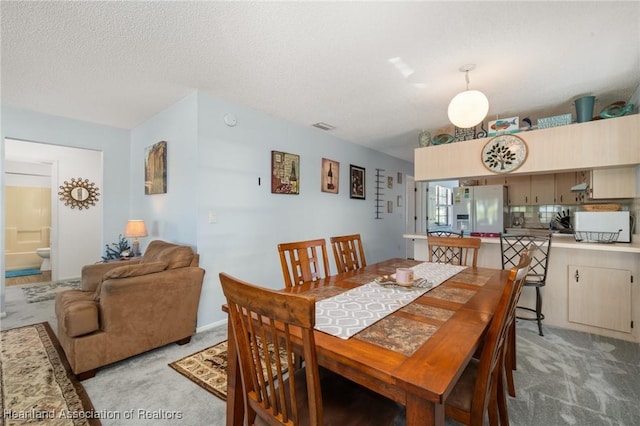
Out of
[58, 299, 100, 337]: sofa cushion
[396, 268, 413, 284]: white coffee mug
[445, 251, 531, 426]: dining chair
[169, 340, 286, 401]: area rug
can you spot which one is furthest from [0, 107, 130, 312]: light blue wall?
[445, 251, 531, 426]: dining chair

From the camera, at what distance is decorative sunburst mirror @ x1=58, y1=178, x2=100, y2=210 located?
4.55 metres

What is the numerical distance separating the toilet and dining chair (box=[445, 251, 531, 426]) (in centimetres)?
707

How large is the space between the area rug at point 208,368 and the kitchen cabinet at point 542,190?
5127 millimetres

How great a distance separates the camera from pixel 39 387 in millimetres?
1773

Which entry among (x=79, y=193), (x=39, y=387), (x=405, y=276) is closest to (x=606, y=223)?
(x=405, y=276)

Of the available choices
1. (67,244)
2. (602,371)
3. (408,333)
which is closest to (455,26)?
(408,333)

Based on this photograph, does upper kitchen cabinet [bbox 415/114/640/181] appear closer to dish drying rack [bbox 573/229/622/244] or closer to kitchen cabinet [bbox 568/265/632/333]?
dish drying rack [bbox 573/229/622/244]

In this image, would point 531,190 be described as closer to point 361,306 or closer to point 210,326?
point 361,306

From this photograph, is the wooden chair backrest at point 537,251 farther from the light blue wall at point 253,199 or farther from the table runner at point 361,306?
the light blue wall at point 253,199

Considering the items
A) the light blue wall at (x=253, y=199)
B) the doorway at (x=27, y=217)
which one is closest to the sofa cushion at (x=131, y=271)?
the light blue wall at (x=253, y=199)

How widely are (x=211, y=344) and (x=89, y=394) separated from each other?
849 mm

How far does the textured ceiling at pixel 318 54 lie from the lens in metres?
1.62

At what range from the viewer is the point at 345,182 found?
4.46m

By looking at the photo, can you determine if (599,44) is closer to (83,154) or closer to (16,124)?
(16,124)
